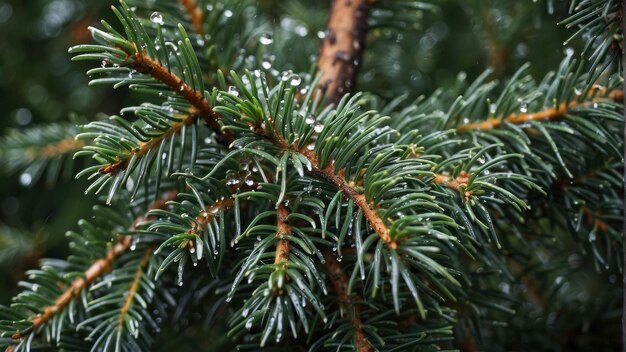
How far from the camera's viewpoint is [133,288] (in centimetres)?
56

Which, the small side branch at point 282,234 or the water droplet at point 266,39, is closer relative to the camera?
the small side branch at point 282,234

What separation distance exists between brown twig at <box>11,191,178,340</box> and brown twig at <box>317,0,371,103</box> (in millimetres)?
212

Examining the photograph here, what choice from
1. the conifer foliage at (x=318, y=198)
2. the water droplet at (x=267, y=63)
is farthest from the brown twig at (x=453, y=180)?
the water droplet at (x=267, y=63)

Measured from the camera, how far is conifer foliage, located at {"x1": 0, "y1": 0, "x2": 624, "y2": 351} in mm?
449

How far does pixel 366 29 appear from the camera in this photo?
700mm

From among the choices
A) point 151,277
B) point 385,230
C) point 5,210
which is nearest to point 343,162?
point 385,230

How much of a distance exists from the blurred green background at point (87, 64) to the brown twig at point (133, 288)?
0.24 metres

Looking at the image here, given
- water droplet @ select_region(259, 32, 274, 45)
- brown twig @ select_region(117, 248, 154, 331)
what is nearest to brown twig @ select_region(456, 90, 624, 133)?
water droplet @ select_region(259, 32, 274, 45)

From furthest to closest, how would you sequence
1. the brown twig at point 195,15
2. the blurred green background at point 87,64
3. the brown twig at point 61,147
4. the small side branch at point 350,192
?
the blurred green background at point 87,64 → the brown twig at point 61,147 → the brown twig at point 195,15 → the small side branch at point 350,192

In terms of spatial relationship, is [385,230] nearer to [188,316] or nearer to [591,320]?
[188,316]

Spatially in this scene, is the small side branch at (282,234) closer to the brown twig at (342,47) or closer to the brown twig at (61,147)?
A: the brown twig at (342,47)

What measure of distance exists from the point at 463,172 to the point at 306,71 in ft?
0.97

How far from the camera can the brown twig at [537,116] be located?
0.58 metres

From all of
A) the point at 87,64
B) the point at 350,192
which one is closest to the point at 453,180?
the point at 350,192
